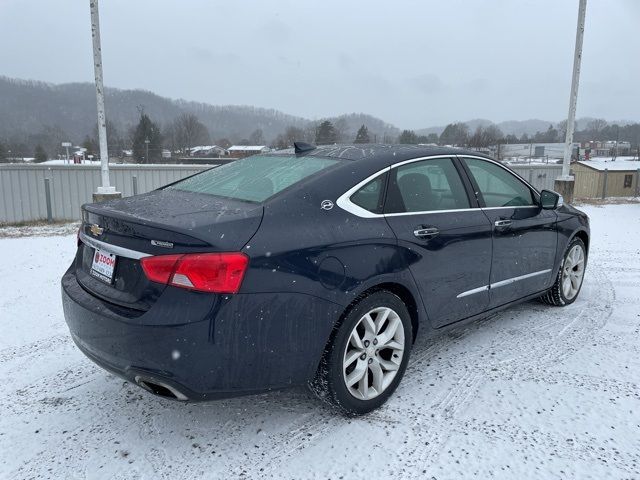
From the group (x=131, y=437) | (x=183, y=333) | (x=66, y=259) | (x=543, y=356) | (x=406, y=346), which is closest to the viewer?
(x=183, y=333)

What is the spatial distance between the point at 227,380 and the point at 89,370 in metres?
1.59

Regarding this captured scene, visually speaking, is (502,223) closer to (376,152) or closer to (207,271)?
(376,152)

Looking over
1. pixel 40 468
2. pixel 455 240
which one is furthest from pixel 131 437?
pixel 455 240

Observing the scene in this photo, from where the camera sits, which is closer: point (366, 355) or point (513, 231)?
point (366, 355)

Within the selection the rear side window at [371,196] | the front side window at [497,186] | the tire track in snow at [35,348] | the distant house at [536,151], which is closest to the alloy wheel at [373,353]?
the rear side window at [371,196]

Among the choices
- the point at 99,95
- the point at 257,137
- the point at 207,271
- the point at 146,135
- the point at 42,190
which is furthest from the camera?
the point at 257,137

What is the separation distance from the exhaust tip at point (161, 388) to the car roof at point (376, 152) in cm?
164

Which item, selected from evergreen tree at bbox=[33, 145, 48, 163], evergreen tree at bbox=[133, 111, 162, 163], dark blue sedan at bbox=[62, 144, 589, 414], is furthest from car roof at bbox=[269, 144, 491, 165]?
evergreen tree at bbox=[133, 111, 162, 163]

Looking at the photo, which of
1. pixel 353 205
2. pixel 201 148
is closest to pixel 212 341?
pixel 353 205

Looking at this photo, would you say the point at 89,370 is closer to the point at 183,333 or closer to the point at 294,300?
the point at 183,333

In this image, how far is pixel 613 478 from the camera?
2275mm

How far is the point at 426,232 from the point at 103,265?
1.82 meters

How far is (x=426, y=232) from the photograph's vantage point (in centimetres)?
299

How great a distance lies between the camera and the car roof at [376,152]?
306 centimetres
